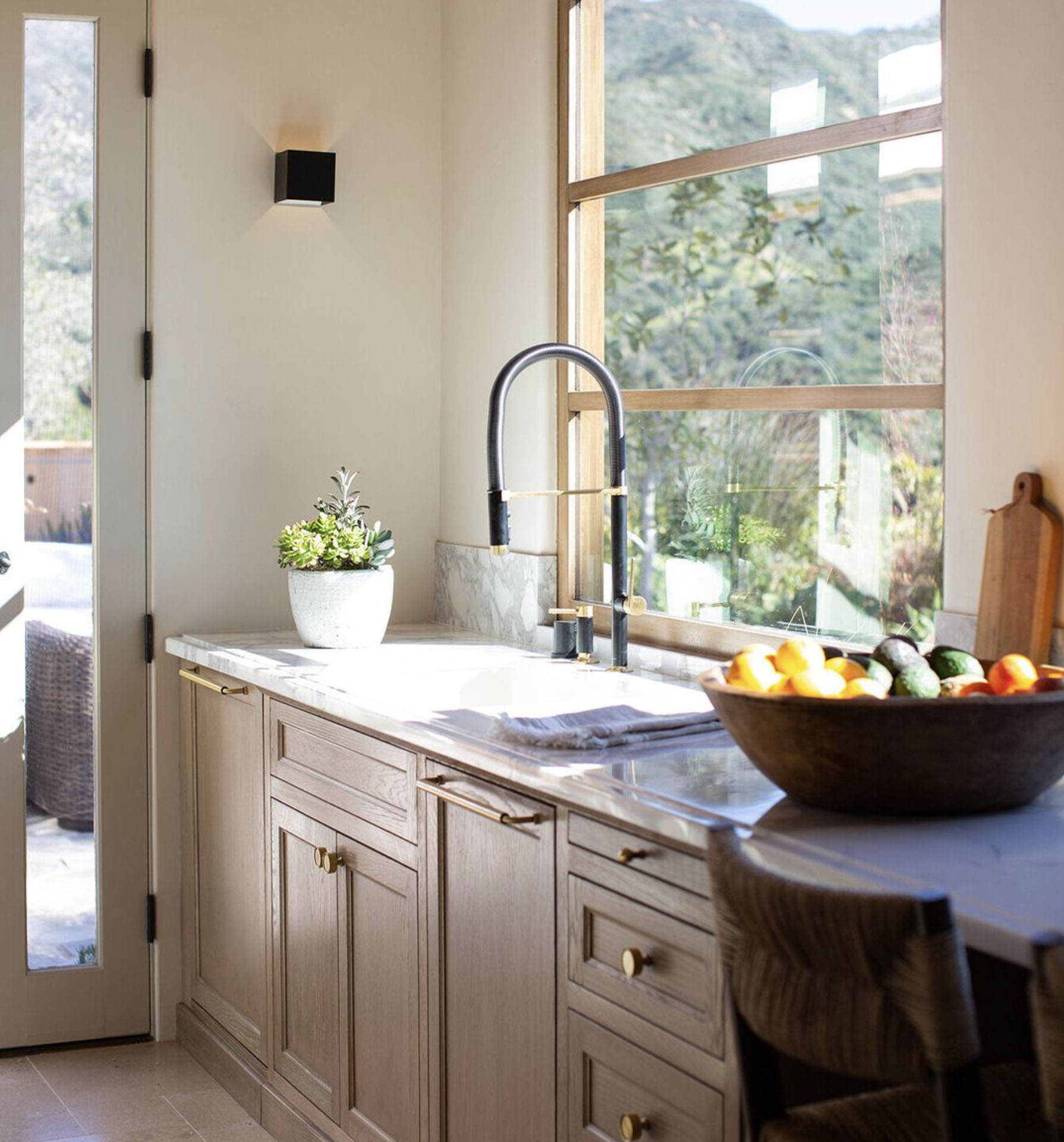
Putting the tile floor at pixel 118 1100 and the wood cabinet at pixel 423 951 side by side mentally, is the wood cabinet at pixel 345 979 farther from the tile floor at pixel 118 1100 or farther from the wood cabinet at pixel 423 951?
the tile floor at pixel 118 1100

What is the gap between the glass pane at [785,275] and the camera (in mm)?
2354

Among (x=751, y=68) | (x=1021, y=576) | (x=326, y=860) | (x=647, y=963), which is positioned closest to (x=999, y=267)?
(x=1021, y=576)

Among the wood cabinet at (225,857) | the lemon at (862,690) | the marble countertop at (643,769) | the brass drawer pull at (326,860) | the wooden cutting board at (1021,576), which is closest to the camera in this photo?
the marble countertop at (643,769)

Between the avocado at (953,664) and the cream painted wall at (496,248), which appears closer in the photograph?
the avocado at (953,664)

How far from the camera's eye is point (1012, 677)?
1.70 m

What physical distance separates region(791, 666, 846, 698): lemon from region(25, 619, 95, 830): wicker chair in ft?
7.12

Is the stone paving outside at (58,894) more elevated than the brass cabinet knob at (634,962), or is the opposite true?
the brass cabinet knob at (634,962)

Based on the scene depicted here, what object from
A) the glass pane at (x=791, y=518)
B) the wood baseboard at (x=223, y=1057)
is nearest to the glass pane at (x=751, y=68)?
the glass pane at (x=791, y=518)

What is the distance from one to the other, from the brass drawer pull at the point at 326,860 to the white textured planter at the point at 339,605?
56cm

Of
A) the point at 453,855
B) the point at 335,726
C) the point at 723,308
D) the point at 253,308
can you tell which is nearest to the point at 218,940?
the point at 335,726

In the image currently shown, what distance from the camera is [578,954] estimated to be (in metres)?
1.96

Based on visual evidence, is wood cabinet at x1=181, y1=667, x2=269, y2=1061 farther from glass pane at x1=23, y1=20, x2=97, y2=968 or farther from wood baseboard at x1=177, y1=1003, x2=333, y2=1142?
glass pane at x1=23, y1=20, x2=97, y2=968

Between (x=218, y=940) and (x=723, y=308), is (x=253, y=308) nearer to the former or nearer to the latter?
(x=723, y=308)

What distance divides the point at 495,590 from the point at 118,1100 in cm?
138
